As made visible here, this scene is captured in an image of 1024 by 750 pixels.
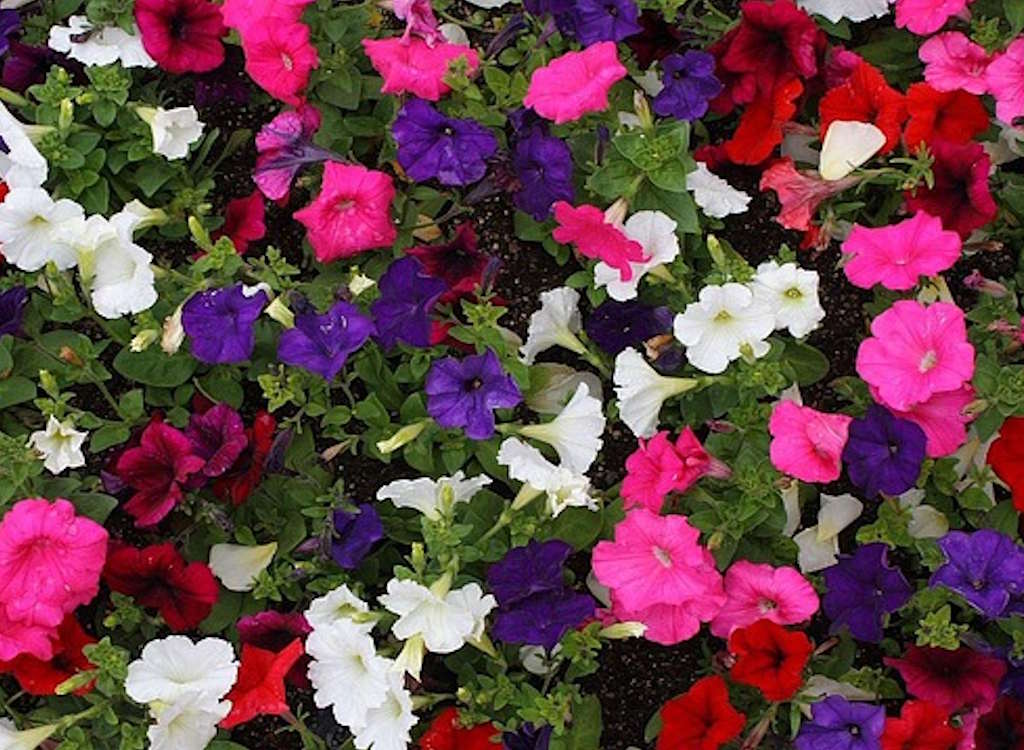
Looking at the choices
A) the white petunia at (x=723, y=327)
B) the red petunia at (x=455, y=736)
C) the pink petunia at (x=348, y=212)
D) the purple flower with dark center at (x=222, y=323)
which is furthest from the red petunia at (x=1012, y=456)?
the purple flower with dark center at (x=222, y=323)

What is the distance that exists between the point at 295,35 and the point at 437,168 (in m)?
0.30

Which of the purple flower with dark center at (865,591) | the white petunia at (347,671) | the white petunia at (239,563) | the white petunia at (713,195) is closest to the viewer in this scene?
the white petunia at (347,671)

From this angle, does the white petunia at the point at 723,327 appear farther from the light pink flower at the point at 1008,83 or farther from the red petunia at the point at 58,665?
the red petunia at the point at 58,665

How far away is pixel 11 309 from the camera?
2189 millimetres

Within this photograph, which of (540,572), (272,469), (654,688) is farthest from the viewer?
(654,688)

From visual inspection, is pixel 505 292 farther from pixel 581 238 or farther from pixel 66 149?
pixel 66 149

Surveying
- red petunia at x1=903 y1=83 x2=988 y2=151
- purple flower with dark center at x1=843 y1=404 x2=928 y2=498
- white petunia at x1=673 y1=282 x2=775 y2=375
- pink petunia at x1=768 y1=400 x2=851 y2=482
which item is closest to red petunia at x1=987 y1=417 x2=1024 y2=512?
purple flower with dark center at x1=843 y1=404 x2=928 y2=498

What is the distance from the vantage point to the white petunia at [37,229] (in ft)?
7.02

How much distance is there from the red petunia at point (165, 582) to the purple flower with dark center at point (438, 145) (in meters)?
0.69

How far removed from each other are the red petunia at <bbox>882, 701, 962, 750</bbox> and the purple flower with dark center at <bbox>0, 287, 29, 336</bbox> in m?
1.43

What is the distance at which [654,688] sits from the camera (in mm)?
2338

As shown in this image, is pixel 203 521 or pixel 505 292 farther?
pixel 505 292

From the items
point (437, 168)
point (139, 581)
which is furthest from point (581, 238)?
point (139, 581)

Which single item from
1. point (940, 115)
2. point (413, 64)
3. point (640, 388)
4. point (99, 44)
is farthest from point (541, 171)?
point (99, 44)
